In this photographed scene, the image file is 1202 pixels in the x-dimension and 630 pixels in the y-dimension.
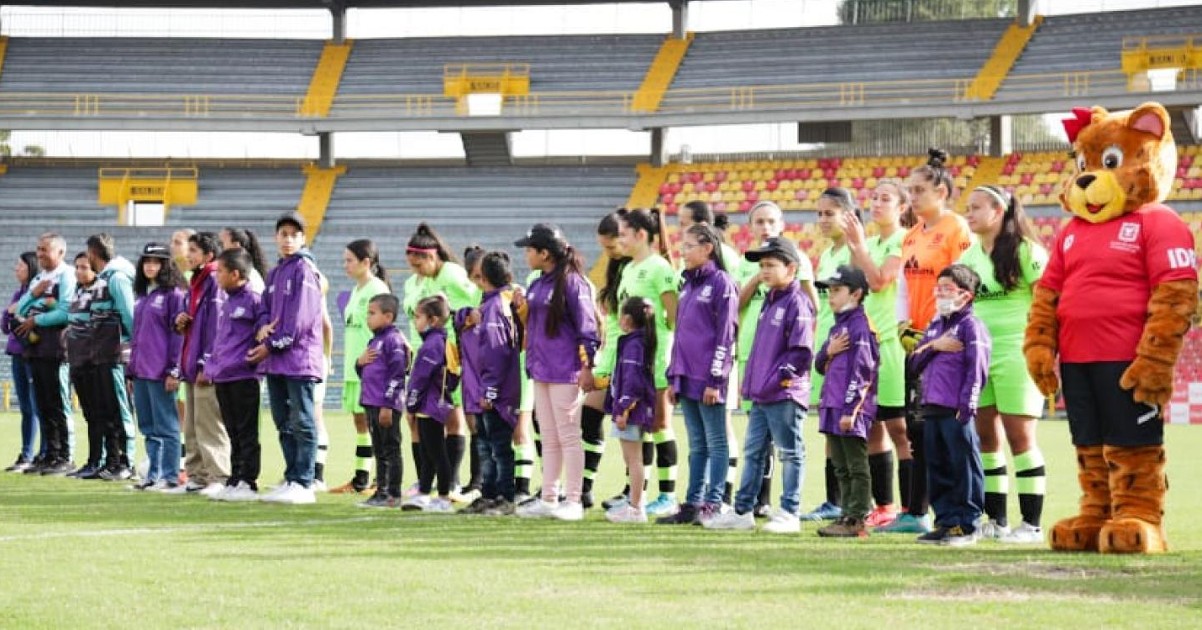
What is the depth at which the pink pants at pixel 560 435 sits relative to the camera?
36.5ft

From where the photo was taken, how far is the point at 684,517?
10727 millimetres

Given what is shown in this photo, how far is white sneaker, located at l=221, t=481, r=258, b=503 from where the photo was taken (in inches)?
478

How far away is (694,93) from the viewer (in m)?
A: 39.9

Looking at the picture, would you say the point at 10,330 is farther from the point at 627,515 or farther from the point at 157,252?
the point at 627,515

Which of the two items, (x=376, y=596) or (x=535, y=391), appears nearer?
(x=376, y=596)

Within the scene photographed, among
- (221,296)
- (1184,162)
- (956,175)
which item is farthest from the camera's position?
(956,175)

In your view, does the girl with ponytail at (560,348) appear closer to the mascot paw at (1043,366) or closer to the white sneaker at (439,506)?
the white sneaker at (439,506)

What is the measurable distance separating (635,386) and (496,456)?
106 centimetres

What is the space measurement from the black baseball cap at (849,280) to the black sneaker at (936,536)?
1.56 meters

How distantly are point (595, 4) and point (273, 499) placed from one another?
33.2 m

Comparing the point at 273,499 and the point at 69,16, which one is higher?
the point at 69,16

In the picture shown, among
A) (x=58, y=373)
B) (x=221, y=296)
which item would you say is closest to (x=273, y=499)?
(x=221, y=296)

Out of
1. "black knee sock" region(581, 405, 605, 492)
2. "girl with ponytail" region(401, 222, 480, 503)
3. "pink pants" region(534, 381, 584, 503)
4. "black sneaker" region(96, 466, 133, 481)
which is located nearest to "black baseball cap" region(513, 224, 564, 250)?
"pink pants" region(534, 381, 584, 503)

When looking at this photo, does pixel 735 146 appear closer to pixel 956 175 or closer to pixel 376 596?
pixel 956 175
